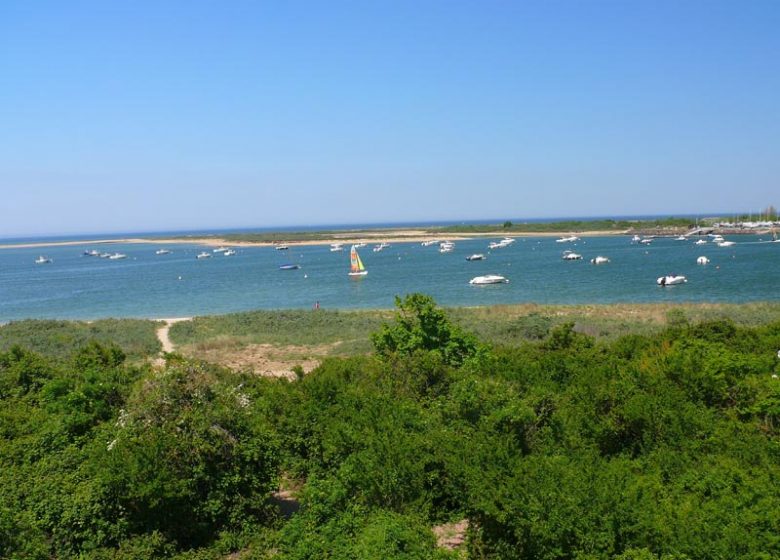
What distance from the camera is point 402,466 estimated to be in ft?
32.7

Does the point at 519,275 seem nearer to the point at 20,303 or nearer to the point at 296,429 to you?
the point at 20,303

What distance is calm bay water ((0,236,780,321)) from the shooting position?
188 ft

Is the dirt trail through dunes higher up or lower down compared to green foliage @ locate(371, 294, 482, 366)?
lower down

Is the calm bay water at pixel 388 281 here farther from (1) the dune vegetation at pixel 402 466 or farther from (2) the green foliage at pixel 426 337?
(1) the dune vegetation at pixel 402 466

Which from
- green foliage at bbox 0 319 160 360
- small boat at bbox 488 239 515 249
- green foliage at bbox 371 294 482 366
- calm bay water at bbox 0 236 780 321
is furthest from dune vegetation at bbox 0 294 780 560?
small boat at bbox 488 239 515 249

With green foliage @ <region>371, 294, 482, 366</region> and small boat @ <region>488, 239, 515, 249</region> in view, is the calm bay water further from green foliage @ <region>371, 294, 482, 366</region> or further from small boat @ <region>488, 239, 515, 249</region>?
green foliage @ <region>371, 294, 482, 366</region>

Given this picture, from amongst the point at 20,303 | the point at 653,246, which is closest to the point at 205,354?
the point at 20,303

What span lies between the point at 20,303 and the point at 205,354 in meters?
49.0

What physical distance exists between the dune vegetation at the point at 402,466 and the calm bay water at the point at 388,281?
40473mm

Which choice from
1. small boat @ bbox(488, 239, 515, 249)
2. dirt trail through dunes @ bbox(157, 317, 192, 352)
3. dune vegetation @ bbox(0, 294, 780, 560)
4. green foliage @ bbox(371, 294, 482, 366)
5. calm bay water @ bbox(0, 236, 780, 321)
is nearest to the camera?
dune vegetation @ bbox(0, 294, 780, 560)

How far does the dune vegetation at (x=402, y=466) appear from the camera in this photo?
26.8ft

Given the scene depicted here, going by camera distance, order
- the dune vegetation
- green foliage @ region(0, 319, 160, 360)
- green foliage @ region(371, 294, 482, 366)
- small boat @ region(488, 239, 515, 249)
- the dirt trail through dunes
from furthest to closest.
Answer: small boat @ region(488, 239, 515, 249) < the dirt trail through dunes < green foliage @ region(0, 319, 160, 360) < green foliage @ region(371, 294, 482, 366) < the dune vegetation

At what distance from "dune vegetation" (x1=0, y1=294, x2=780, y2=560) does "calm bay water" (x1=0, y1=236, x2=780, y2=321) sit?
133 feet

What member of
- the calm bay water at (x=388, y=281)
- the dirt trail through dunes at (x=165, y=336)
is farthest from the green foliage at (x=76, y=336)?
the calm bay water at (x=388, y=281)
